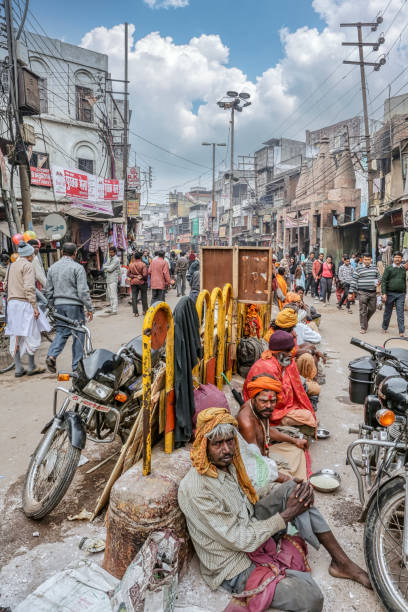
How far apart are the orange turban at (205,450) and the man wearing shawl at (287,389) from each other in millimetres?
1511

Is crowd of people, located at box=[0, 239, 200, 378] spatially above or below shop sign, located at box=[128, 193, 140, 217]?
below

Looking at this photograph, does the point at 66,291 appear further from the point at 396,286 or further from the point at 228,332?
the point at 396,286

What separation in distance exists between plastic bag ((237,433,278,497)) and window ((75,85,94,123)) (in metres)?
25.4

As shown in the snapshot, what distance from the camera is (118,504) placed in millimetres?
2316

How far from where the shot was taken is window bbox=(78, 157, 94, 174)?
2430 centimetres

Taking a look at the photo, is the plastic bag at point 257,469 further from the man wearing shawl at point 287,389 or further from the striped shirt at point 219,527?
the man wearing shawl at point 287,389

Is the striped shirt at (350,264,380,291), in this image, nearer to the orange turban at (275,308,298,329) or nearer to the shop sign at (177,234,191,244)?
the orange turban at (275,308,298,329)

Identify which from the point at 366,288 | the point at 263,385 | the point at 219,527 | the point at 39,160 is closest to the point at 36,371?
the point at 263,385

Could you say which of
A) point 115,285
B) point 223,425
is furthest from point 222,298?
point 115,285

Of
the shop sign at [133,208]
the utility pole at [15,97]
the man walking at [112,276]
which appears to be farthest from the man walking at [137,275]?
the shop sign at [133,208]

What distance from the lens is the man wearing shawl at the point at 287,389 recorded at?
13.1 ft

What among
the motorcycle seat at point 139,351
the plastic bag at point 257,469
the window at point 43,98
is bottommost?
the plastic bag at point 257,469

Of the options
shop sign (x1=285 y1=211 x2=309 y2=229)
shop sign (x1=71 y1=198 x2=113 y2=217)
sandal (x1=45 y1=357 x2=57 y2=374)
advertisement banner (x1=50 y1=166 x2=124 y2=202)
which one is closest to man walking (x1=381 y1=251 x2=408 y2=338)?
sandal (x1=45 y1=357 x2=57 y2=374)

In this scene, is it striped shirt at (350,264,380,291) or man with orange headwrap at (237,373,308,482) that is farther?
striped shirt at (350,264,380,291)
